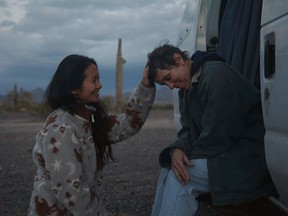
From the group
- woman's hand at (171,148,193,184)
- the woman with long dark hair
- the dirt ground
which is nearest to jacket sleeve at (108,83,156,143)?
the woman with long dark hair

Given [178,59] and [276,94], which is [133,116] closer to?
[178,59]

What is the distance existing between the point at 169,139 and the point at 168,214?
7919 mm

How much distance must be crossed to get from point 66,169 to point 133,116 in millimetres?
790

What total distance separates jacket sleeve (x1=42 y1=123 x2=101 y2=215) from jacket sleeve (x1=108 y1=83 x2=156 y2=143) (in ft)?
1.90

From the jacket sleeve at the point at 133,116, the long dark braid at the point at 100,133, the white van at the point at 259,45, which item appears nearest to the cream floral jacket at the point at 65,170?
the long dark braid at the point at 100,133

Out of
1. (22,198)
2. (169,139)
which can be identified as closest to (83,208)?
(22,198)

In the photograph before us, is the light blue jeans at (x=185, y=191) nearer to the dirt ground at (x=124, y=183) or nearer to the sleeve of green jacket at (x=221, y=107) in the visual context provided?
the sleeve of green jacket at (x=221, y=107)

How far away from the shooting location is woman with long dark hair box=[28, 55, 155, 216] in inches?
113

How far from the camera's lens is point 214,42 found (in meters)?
4.50

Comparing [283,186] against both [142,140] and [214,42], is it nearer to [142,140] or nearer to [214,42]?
[214,42]

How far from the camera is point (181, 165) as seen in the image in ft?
9.91

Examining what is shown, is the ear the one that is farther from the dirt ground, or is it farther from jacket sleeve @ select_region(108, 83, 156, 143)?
the dirt ground

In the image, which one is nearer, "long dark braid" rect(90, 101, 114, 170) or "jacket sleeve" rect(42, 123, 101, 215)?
"jacket sleeve" rect(42, 123, 101, 215)

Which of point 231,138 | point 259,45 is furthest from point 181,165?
point 259,45
